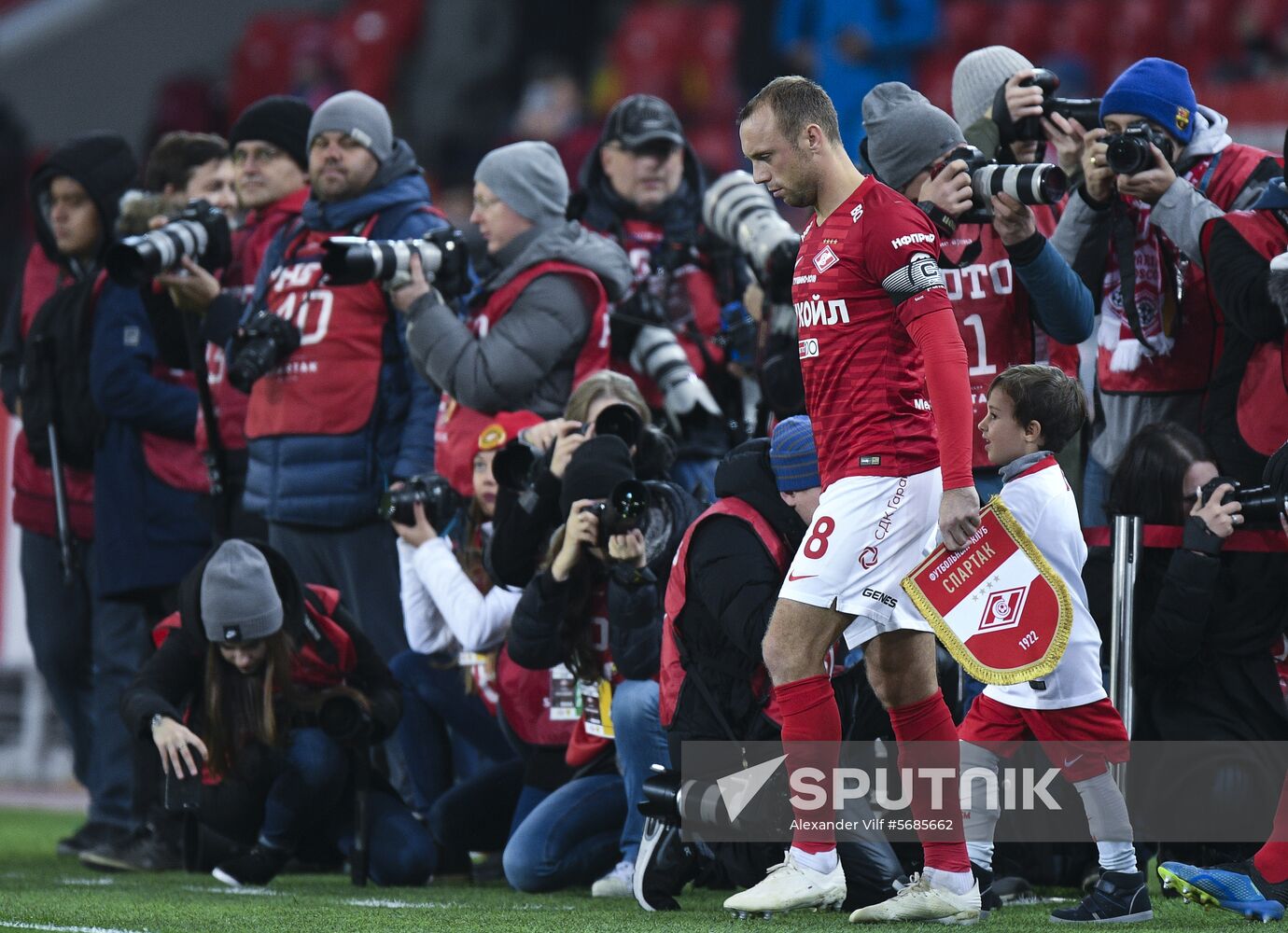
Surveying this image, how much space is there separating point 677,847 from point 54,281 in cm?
330

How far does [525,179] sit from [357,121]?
531mm

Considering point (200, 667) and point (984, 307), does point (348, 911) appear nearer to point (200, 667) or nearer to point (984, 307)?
point (200, 667)

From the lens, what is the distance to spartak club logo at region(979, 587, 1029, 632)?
149 inches

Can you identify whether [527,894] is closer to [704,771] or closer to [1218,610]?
[704,771]

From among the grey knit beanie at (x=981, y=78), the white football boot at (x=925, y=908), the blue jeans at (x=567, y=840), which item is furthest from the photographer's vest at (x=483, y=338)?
the white football boot at (x=925, y=908)

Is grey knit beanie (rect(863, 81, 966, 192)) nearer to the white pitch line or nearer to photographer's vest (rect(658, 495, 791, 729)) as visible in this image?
photographer's vest (rect(658, 495, 791, 729))

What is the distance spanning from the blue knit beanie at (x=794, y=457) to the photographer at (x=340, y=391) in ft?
5.34

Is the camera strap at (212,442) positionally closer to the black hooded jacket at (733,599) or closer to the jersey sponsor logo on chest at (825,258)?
the black hooded jacket at (733,599)

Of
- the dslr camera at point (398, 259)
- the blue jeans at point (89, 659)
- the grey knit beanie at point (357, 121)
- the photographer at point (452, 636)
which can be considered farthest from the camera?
the blue jeans at point (89, 659)

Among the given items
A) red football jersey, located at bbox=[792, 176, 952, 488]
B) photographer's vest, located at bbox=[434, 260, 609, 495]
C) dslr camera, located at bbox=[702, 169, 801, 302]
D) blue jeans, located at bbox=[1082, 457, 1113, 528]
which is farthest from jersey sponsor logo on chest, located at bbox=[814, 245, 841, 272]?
photographer's vest, located at bbox=[434, 260, 609, 495]

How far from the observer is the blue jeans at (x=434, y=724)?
545 centimetres

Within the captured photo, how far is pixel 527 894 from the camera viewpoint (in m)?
4.74

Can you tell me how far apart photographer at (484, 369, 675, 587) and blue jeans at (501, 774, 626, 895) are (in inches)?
21.9

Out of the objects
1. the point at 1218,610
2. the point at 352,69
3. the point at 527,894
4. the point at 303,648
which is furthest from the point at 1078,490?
the point at 352,69
